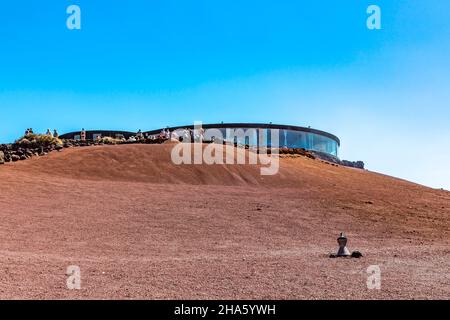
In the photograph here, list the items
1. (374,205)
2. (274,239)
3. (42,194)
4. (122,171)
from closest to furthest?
(274,239), (42,194), (374,205), (122,171)

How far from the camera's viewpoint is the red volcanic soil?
9.29 meters

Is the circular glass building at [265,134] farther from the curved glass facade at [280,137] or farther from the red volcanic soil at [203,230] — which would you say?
the red volcanic soil at [203,230]

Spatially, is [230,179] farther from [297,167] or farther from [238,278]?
[238,278]

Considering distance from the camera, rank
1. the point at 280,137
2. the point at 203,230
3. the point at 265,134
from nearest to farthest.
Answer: the point at 203,230
the point at 265,134
the point at 280,137

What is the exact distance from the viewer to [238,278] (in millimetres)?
9852

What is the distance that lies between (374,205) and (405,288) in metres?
14.9

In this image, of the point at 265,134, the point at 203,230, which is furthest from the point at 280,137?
the point at 203,230

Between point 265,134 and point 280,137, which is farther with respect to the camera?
point 280,137

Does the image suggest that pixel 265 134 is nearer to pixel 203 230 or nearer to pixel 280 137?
pixel 280 137

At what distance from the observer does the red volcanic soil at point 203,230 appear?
9.29 m

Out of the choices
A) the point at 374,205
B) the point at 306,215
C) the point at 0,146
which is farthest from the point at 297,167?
the point at 0,146

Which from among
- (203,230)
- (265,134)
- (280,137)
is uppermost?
(265,134)

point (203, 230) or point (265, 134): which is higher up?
point (265, 134)

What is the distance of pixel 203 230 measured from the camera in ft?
56.0
